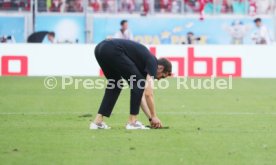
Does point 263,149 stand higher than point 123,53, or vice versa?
point 123,53

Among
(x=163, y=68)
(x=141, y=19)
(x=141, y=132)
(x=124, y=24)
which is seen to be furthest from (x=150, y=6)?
(x=141, y=132)

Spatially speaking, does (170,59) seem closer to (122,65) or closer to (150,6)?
(150,6)

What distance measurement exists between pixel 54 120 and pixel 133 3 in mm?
20666

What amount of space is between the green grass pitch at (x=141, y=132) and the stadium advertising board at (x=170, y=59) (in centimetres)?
644

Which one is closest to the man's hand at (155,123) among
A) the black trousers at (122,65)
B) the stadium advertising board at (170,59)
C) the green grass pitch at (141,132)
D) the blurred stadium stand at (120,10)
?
the green grass pitch at (141,132)

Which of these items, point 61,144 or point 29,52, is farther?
point 29,52

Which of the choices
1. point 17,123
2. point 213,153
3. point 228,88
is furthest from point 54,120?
point 228,88

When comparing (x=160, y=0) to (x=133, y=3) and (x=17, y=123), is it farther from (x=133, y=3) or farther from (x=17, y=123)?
(x=17, y=123)

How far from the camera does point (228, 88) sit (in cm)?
2452

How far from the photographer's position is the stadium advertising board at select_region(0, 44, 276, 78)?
92.6 feet

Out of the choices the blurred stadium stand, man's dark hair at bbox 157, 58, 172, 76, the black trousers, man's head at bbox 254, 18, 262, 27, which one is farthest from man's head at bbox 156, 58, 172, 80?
the blurred stadium stand

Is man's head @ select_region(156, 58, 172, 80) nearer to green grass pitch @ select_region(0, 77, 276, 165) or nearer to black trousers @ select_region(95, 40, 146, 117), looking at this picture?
black trousers @ select_region(95, 40, 146, 117)

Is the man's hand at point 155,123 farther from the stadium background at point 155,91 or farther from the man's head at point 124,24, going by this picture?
the man's head at point 124,24

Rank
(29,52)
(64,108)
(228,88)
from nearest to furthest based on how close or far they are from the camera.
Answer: (64,108) → (228,88) → (29,52)
